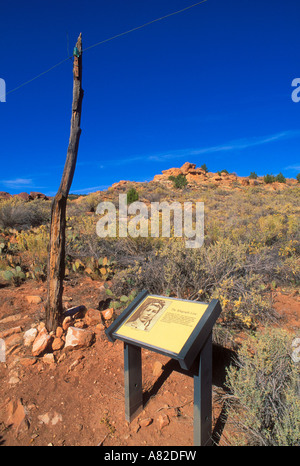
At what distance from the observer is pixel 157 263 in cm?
459

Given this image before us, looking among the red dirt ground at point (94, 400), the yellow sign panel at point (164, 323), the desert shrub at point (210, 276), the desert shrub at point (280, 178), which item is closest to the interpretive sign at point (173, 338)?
the yellow sign panel at point (164, 323)

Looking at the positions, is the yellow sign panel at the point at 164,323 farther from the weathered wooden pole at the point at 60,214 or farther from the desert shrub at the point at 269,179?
the desert shrub at the point at 269,179

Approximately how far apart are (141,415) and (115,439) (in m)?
0.30

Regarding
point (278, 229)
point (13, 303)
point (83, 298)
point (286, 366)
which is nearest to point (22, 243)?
point (13, 303)

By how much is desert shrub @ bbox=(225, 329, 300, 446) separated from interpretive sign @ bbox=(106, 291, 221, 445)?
29 cm

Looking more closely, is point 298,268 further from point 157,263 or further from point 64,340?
point 64,340

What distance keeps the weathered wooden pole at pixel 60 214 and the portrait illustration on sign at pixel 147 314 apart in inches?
55.0

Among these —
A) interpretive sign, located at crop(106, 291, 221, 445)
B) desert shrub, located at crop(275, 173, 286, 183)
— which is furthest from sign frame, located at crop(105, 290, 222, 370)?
desert shrub, located at crop(275, 173, 286, 183)

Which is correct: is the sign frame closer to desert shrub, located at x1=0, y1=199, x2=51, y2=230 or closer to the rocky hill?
desert shrub, located at x1=0, y1=199, x2=51, y2=230

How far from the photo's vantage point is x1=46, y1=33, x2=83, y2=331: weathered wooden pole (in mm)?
3105

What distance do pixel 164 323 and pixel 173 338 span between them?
0.19 metres

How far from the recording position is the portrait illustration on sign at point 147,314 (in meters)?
2.11

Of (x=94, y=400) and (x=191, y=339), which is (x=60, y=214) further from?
(x=191, y=339)

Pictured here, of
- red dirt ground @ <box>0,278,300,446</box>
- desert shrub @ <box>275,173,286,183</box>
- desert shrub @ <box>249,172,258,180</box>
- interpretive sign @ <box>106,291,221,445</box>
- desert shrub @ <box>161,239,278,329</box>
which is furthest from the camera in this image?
desert shrub @ <box>249,172,258,180</box>
